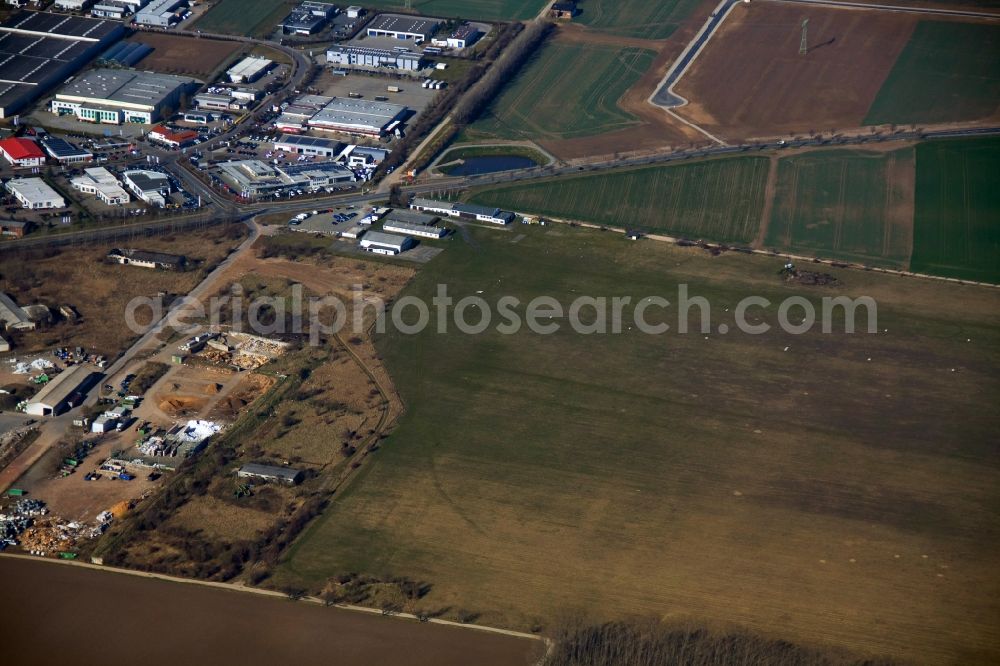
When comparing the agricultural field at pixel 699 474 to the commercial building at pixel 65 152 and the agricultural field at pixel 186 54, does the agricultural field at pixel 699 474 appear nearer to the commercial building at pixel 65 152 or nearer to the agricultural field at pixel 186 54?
the commercial building at pixel 65 152

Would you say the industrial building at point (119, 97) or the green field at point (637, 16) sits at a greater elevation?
the green field at point (637, 16)

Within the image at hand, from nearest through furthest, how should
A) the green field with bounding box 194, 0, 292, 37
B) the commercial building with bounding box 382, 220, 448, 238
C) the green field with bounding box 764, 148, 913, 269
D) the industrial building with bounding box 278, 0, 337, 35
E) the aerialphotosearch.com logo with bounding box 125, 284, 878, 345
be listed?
1. the aerialphotosearch.com logo with bounding box 125, 284, 878, 345
2. the commercial building with bounding box 382, 220, 448, 238
3. the green field with bounding box 764, 148, 913, 269
4. the industrial building with bounding box 278, 0, 337, 35
5. the green field with bounding box 194, 0, 292, 37

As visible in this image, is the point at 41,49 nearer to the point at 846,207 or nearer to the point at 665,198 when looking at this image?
the point at 665,198

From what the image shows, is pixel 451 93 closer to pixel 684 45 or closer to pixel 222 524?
pixel 684 45

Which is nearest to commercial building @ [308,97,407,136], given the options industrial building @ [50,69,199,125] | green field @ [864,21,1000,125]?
industrial building @ [50,69,199,125]

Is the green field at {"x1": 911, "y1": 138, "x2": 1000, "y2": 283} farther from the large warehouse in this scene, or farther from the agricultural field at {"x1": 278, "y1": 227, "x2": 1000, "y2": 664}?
the large warehouse

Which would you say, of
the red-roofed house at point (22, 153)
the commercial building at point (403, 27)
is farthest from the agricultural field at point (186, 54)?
Result: the red-roofed house at point (22, 153)
